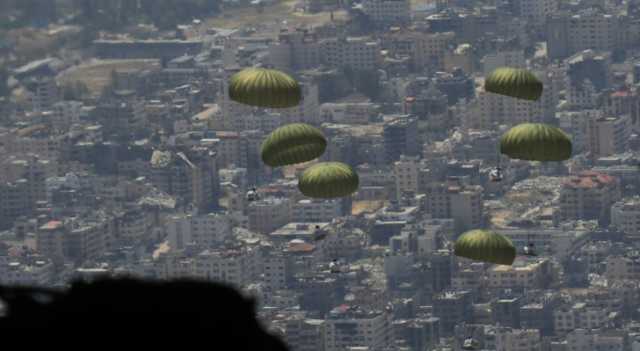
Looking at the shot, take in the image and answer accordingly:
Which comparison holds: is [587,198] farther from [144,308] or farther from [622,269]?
[144,308]

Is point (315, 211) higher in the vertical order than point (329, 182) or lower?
lower

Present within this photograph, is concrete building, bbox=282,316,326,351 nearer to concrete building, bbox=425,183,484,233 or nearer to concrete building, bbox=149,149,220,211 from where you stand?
concrete building, bbox=425,183,484,233

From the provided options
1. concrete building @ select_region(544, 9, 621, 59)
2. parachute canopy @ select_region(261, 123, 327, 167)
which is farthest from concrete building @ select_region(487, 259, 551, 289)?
parachute canopy @ select_region(261, 123, 327, 167)

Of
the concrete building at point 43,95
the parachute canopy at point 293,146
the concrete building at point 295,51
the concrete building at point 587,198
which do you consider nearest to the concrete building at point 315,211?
the concrete building at point 587,198

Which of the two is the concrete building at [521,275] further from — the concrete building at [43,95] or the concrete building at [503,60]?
the concrete building at [43,95]

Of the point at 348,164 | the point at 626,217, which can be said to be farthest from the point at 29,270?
the point at 626,217

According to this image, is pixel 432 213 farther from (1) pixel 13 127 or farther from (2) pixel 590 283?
(1) pixel 13 127
